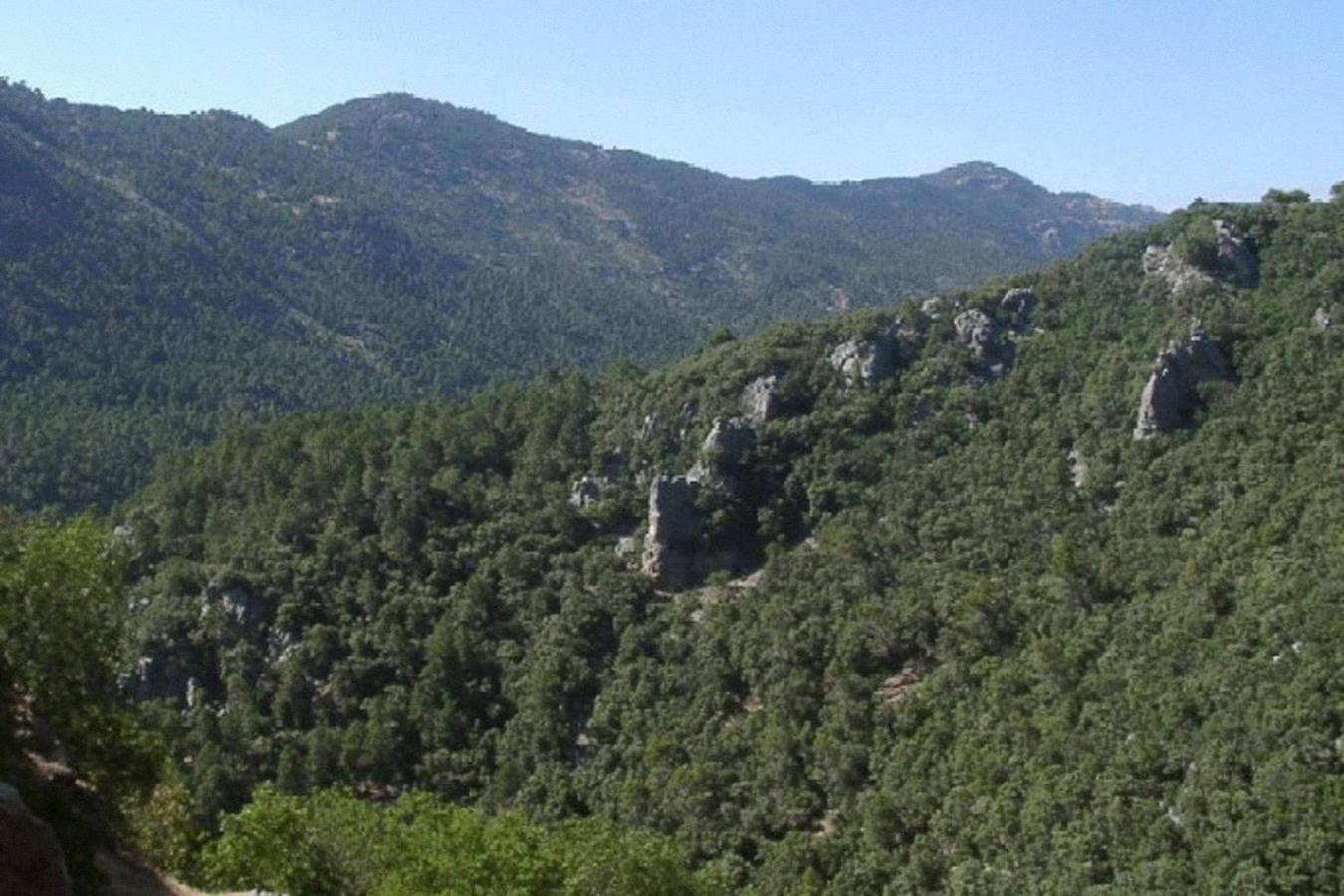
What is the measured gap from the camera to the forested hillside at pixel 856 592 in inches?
2197

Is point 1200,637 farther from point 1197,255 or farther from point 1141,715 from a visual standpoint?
point 1197,255

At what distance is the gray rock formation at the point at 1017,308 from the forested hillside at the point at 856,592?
48 centimetres

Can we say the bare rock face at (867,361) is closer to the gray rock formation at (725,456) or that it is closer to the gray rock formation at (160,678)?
the gray rock formation at (725,456)

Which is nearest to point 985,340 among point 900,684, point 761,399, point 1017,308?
point 1017,308

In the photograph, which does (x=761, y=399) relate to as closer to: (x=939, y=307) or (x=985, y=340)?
(x=939, y=307)

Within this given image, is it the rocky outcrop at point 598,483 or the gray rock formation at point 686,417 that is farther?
the gray rock formation at point 686,417

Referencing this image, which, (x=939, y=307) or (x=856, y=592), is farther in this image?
(x=939, y=307)

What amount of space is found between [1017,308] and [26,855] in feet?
263

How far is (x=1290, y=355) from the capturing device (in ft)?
243

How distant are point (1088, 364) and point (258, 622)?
5568 cm

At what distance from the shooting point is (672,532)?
280 feet

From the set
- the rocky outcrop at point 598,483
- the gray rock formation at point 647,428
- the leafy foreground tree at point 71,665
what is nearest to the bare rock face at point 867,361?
the gray rock formation at point 647,428

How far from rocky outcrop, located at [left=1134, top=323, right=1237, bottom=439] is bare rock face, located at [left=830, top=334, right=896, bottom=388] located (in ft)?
66.2

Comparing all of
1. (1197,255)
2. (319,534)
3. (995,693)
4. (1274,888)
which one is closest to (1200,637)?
(995,693)
